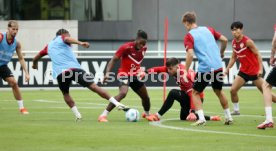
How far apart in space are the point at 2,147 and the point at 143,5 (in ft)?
111

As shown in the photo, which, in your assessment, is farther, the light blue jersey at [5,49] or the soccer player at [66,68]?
the light blue jersey at [5,49]

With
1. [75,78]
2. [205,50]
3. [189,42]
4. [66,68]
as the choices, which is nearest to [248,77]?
[205,50]

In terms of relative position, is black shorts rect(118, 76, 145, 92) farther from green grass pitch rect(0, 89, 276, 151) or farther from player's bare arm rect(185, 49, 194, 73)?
player's bare arm rect(185, 49, 194, 73)

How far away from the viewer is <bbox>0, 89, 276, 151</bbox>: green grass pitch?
13445 mm

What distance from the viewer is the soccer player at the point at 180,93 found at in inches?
718

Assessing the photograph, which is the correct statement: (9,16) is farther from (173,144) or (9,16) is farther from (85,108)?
(173,144)

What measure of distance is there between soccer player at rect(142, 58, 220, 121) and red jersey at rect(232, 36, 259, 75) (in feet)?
5.53

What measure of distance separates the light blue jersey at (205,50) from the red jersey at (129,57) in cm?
203

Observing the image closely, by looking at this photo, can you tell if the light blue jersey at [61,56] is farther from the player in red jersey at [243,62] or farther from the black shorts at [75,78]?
the player in red jersey at [243,62]

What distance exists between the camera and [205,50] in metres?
16.9

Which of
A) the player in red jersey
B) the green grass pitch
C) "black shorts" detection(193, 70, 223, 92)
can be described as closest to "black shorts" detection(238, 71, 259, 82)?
the player in red jersey

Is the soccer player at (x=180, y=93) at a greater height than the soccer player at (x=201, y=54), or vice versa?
the soccer player at (x=201, y=54)

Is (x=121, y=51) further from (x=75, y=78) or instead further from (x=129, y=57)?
(x=75, y=78)

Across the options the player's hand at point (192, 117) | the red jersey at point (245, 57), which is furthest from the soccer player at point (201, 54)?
the red jersey at point (245, 57)
